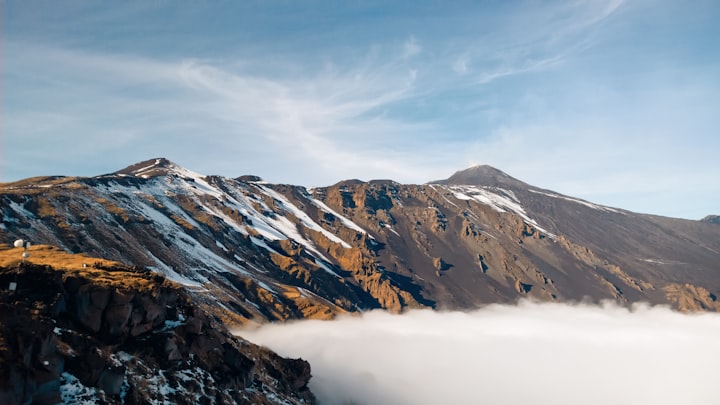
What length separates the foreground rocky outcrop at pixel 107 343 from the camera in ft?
149

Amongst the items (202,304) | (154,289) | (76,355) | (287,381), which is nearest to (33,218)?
(202,304)

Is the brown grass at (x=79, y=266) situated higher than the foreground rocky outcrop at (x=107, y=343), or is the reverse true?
the brown grass at (x=79, y=266)

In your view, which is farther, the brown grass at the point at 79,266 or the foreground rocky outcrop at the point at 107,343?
the brown grass at the point at 79,266

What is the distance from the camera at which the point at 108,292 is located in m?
62.2

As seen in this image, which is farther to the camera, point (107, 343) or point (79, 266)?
point (79, 266)

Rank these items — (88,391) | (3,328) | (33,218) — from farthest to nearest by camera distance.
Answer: (33,218) < (88,391) < (3,328)

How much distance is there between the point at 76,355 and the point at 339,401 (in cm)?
16220

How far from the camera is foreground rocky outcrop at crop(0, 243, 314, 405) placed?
149ft

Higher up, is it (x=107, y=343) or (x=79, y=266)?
(x=79, y=266)

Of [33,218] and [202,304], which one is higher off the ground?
[33,218]

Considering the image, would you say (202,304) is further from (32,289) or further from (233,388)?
(32,289)

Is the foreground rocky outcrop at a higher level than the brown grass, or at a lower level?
lower

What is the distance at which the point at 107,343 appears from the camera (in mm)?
60156

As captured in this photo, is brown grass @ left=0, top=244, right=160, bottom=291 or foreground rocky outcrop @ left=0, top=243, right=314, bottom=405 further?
brown grass @ left=0, top=244, right=160, bottom=291
